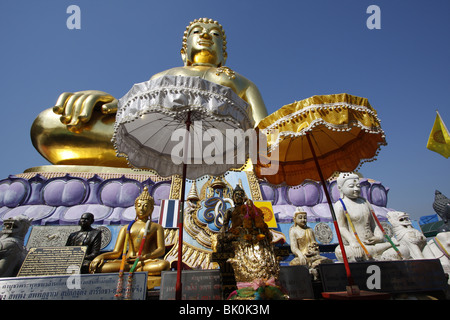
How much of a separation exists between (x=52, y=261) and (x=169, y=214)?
3124 millimetres

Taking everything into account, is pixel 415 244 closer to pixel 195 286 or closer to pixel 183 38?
pixel 195 286

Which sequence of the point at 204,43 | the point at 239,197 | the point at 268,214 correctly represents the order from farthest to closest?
the point at 204,43, the point at 268,214, the point at 239,197

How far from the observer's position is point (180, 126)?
3.51 metres

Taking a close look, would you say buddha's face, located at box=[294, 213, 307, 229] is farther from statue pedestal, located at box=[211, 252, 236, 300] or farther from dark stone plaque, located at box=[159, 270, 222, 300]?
dark stone plaque, located at box=[159, 270, 222, 300]

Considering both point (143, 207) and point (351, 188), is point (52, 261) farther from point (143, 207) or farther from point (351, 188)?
point (351, 188)

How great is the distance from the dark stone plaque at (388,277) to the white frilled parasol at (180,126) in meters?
1.92

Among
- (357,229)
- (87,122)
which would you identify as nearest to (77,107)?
(87,122)

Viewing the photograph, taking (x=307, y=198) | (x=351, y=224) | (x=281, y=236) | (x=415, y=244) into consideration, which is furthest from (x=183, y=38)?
(x=415, y=244)

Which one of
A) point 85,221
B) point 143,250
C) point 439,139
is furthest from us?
point 439,139

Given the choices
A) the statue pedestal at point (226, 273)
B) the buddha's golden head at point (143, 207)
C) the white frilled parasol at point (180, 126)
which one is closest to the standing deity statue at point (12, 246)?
the buddha's golden head at point (143, 207)

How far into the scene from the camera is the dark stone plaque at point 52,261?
3.12 meters

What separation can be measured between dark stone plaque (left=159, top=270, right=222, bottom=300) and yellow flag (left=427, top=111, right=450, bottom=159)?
20.3 ft

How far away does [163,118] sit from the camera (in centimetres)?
327
